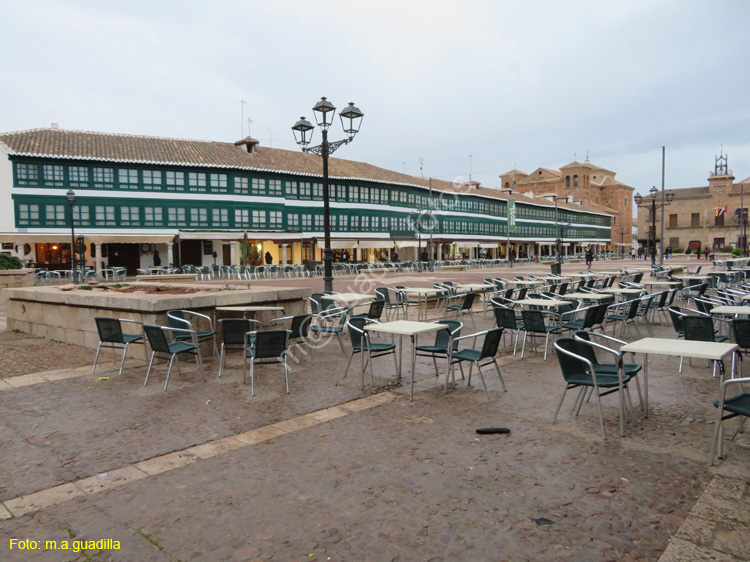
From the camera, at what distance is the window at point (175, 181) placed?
1353 inches

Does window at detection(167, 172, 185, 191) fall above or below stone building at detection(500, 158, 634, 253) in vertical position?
below

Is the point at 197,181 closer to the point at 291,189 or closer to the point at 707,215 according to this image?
the point at 291,189

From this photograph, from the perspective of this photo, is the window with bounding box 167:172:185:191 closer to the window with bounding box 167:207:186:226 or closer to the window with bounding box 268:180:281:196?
the window with bounding box 167:207:186:226

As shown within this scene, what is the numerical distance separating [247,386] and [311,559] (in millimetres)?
3768

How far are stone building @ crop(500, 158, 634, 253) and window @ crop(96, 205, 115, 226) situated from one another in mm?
68286

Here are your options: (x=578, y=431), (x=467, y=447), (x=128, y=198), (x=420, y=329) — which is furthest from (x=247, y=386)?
(x=128, y=198)

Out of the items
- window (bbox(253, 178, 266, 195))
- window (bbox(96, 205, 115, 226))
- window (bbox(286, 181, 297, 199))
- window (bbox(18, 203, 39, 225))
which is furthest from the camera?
window (bbox(286, 181, 297, 199))

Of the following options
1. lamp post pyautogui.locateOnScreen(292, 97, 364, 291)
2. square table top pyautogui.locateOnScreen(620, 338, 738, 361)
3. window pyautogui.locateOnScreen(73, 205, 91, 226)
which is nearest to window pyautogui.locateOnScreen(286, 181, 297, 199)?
window pyautogui.locateOnScreen(73, 205, 91, 226)

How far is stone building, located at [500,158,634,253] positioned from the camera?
291ft

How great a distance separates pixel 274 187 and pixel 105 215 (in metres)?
11.6

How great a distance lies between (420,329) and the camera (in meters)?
5.98

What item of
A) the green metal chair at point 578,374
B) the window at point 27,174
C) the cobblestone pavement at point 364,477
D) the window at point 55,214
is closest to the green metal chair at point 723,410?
the cobblestone pavement at point 364,477

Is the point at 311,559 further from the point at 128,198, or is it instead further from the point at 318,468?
the point at 128,198

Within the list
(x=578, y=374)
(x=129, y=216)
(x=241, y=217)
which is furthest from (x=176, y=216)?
(x=578, y=374)
